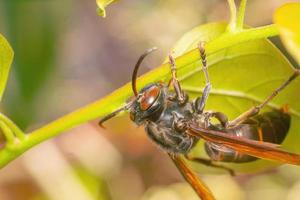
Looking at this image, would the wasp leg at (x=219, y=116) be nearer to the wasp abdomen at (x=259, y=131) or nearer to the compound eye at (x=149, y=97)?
the wasp abdomen at (x=259, y=131)

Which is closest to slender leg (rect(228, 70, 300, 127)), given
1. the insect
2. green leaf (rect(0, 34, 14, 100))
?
the insect

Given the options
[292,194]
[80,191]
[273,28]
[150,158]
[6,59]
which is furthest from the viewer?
[150,158]

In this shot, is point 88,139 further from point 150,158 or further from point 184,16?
point 184,16

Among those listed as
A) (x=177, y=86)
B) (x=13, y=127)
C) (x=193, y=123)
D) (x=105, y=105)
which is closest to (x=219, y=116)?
(x=193, y=123)

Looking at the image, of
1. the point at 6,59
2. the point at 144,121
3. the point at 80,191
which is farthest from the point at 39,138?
the point at 80,191

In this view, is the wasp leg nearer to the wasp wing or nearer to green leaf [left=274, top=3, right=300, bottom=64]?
the wasp wing
